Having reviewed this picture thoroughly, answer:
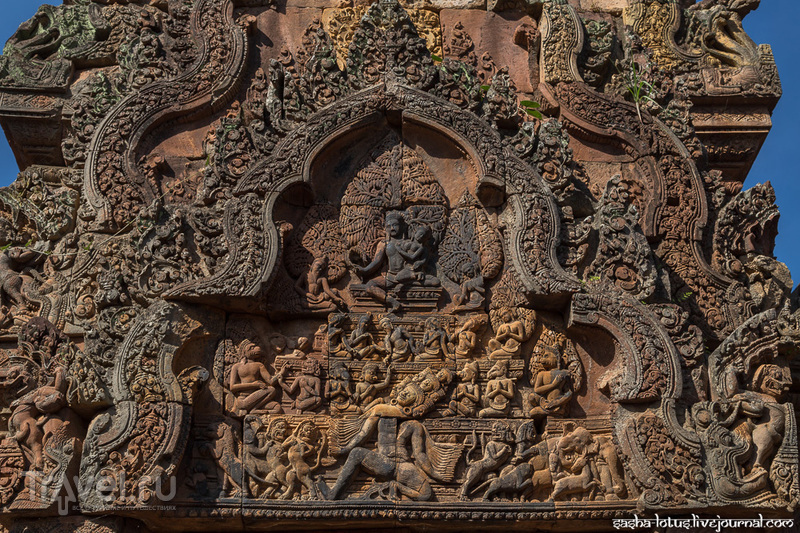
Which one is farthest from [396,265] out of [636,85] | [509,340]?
[636,85]

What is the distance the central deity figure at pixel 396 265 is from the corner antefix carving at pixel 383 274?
0.02 meters

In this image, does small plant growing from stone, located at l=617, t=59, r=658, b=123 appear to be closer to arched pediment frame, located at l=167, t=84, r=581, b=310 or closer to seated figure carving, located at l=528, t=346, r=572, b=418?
arched pediment frame, located at l=167, t=84, r=581, b=310

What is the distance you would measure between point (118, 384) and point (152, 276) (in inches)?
32.7

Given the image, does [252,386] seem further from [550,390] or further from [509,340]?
[550,390]

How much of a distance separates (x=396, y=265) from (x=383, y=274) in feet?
0.52

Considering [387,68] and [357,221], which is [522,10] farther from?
[357,221]

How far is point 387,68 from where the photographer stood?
8625 millimetres

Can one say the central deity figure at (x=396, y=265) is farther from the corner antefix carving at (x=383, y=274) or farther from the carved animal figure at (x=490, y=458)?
the carved animal figure at (x=490, y=458)

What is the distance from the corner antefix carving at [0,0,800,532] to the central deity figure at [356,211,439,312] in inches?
0.9

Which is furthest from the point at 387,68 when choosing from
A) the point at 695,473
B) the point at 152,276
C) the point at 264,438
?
the point at 695,473

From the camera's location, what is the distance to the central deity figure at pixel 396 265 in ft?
27.4

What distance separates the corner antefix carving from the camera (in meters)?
7.61

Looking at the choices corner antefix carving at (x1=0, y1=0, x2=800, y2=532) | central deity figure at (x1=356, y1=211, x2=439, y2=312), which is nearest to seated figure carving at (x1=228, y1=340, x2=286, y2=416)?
corner antefix carving at (x1=0, y1=0, x2=800, y2=532)

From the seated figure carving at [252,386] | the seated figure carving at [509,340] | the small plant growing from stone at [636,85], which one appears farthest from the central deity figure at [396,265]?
the small plant growing from stone at [636,85]
